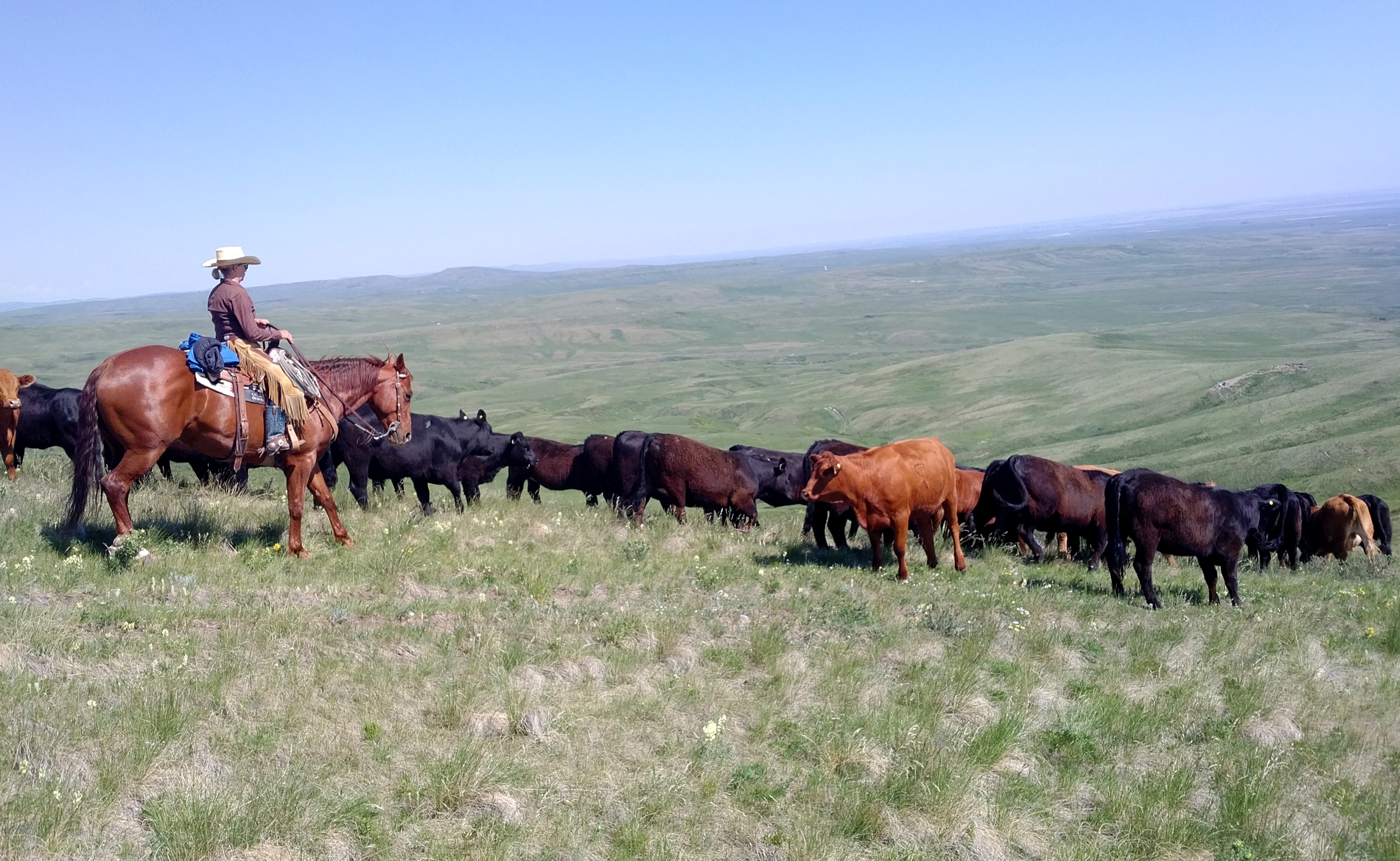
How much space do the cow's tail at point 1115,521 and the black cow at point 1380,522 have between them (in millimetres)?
11832

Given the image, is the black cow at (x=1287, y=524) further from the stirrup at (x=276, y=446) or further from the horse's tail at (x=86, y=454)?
the horse's tail at (x=86, y=454)

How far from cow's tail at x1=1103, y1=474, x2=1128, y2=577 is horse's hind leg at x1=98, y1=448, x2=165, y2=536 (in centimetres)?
1048

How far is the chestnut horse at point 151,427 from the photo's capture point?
921cm

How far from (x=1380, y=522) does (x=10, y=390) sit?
85.8ft

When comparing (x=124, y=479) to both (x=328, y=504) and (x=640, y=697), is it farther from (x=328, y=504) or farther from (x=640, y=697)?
(x=640, y=697)

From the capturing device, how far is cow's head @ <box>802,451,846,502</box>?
39.8ft

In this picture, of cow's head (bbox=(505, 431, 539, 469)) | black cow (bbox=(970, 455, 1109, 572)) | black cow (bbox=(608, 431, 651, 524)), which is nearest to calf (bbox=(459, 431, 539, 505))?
cow's head (bbox=(505, 431, 539, 469))

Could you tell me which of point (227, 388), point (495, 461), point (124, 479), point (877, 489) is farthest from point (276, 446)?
point (495, 461)

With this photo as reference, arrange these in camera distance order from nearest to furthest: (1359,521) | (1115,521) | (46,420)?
(1115,521) < (46,420) < (1359,521)

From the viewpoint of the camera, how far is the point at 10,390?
16203 mm

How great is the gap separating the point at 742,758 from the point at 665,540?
23.2 ft

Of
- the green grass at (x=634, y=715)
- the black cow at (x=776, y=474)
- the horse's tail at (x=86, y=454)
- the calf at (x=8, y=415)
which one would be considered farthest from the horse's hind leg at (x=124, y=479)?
the black cow at (x=776, y=474)

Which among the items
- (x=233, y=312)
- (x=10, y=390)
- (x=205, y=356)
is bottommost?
(x=10, y=390)

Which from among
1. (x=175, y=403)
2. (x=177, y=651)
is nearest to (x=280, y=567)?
(x=175, y=403)
